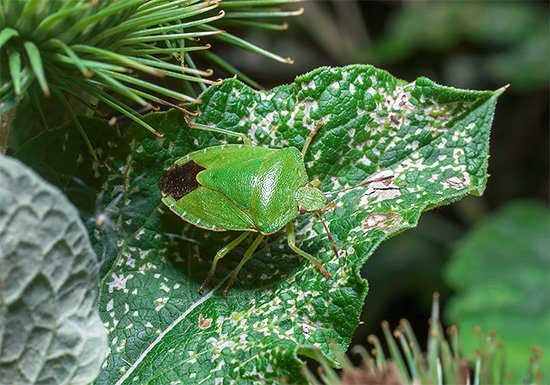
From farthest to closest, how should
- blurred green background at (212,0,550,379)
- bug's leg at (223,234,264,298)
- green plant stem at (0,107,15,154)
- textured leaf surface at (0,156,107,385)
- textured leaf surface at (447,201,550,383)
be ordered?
blurred green background at (212,0,550,379) < textured leaf surface at (447,201,550,383) < bug's leg at (223,234,264,298) < green plant stem at (0,107,15,154) < textured leaf surface at (0,156,107,385)

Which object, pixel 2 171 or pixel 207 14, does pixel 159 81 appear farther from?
pixel 2 171

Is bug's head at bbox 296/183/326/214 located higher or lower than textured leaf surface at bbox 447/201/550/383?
higher

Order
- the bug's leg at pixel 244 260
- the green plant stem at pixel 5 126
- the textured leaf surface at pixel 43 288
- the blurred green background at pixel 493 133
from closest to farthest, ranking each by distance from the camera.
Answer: the textured leaf surface at pixel 43 288 < the green plant stem at pixel 5 126 < the bug's leg at pixel 244 260 < the blurred green background at pixel 493 133

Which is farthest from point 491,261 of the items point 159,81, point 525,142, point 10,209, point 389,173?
point 10,209

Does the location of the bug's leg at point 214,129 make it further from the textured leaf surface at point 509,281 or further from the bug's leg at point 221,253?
the textured leaf surface at point 509,281

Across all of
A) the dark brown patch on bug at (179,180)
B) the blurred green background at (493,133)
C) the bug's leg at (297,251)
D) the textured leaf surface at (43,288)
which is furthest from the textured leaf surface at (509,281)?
the textured leaf surface at (43,288)

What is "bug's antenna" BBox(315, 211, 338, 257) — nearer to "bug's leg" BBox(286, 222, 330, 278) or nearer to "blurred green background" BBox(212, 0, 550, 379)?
"bug's leg" BBox(286, 222, 330, 278)

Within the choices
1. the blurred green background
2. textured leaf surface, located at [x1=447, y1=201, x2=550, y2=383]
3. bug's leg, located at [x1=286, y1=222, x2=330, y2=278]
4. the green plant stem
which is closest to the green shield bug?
bug's leg, located at [x1=286, y1=222, x2=330, y2=278]

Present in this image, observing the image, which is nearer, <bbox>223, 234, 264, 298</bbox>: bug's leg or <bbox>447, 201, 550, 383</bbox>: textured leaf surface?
<bbox>223, 234, 264, 298</bbox>: bug's leg
